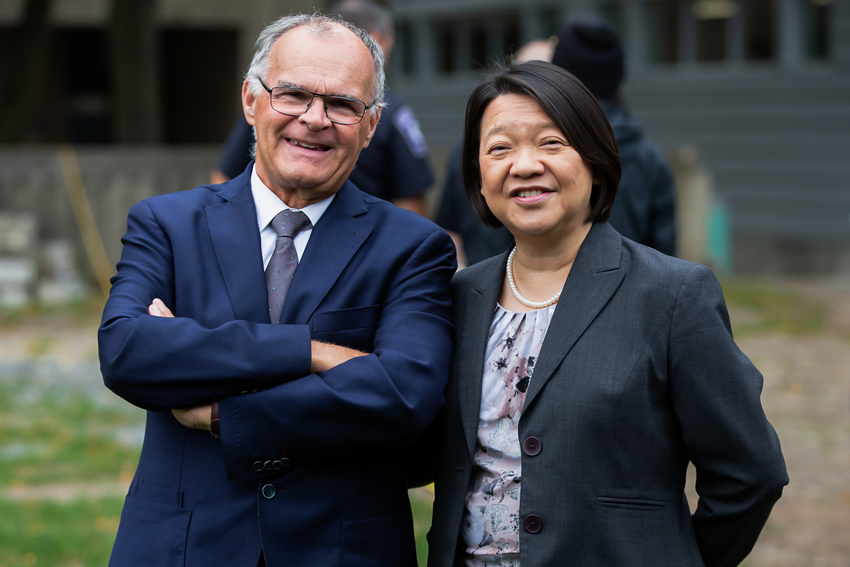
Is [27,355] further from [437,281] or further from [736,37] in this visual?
[736,37]

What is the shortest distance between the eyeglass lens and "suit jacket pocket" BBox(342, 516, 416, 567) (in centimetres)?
95

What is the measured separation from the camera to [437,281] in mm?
2285

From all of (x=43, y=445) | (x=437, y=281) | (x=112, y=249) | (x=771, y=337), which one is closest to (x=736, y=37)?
(x=771, y=337)

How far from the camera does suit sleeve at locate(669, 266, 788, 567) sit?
1.96m

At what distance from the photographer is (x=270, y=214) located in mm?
2305

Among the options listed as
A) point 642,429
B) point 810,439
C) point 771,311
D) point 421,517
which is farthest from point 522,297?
point 771,311

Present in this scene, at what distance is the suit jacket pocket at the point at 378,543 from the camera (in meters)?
2.09

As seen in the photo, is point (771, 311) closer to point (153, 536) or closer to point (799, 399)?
point (799, 399)

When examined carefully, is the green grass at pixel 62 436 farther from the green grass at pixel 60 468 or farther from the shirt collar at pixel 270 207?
the shirt collar at pixel 270 207

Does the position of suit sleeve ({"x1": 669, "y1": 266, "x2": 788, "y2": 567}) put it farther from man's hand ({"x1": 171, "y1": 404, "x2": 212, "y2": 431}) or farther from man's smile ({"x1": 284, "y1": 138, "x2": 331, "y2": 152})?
man's hand ({"x1": 171, "y1": 404, "x2": 212, "y2": 431})

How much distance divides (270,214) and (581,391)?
0.88m

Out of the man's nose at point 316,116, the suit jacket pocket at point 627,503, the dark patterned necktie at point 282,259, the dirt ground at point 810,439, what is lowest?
the dirt ground at point 810,439

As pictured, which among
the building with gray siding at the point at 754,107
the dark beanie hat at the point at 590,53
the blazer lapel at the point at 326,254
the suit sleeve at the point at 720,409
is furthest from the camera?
the building with gray siding at the point at 754,107

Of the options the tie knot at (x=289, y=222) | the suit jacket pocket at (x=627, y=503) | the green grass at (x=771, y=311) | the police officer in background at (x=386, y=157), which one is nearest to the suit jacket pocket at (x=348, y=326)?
the tie knot at (x=289, y=222)
